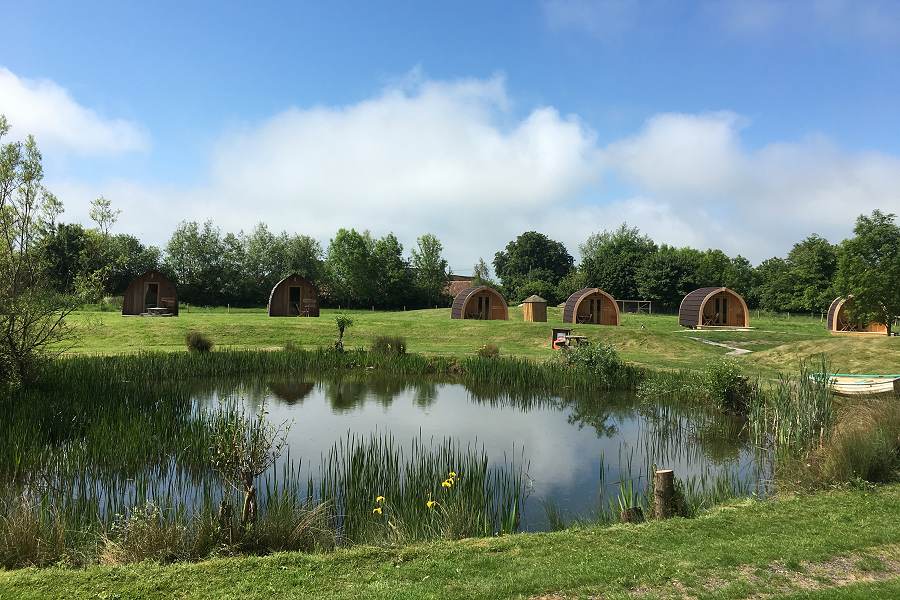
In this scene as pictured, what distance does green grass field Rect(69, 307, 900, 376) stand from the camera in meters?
18.2

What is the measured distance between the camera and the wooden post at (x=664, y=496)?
597 centimetres

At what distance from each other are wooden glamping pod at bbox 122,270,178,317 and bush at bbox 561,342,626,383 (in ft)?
77.2

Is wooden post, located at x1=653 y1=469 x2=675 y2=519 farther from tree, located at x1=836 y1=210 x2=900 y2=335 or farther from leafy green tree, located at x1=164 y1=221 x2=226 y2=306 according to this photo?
leafy green tree, located at x1=164 y1=221 x2=226 y2=306

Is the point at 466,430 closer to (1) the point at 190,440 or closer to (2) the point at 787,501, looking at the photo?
(1) the point at 190,440

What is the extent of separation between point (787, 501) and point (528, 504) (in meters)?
2.82

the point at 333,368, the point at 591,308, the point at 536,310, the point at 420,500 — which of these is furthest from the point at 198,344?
the point at 591,308

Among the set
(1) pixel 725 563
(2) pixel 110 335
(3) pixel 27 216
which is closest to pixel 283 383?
(3) pixel 27 216

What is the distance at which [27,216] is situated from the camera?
1112 centimetres

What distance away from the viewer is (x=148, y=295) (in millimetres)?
32062

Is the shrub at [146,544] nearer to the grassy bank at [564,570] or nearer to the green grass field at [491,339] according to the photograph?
the grassy bank at [564,570]

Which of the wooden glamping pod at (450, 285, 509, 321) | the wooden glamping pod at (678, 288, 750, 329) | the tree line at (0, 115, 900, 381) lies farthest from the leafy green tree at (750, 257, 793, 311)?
the wooden glamping pod at (450, 285, 509, 321)

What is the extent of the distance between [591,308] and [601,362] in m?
16.3

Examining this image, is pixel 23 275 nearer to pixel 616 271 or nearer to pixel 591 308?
pixel 591 308

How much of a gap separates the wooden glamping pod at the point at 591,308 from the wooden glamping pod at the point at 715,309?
377cm
